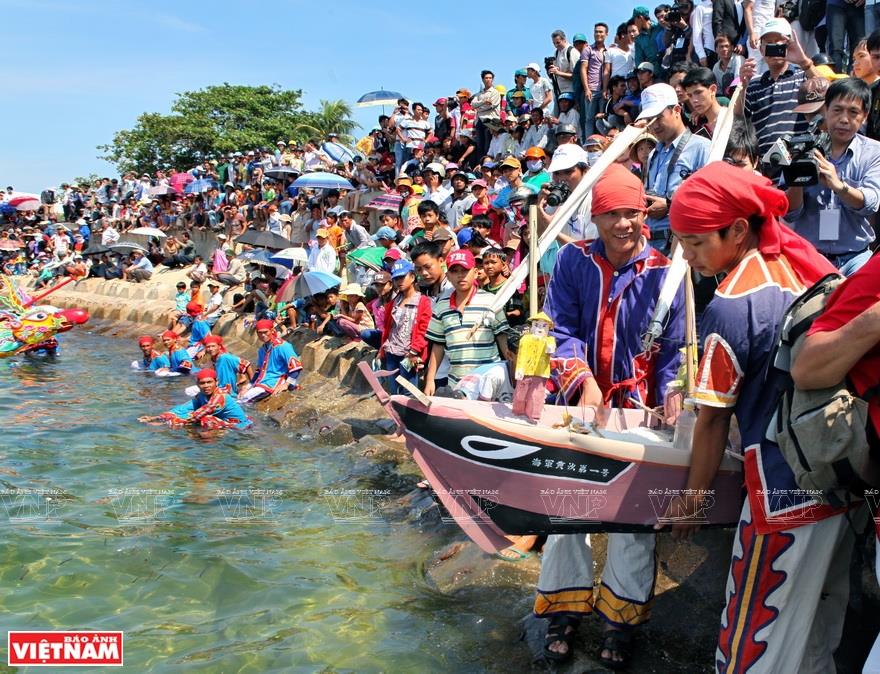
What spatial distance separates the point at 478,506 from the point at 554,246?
369 centimetres

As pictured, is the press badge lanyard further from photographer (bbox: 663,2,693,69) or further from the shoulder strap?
photographer (bbox: 663,2,693,69)

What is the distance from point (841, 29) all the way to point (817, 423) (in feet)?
25.1

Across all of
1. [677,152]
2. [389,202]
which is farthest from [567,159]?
[389,202]

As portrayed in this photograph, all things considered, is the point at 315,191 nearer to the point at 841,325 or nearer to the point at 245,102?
the point at 841,325

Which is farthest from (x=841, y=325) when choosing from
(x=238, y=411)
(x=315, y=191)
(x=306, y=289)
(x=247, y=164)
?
(x=247, y=164)

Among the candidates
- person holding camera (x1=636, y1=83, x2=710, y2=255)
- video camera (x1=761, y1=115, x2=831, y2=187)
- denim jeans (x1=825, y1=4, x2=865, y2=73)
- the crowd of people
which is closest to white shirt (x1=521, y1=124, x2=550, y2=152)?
the crowd of people

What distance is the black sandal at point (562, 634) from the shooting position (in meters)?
3.83

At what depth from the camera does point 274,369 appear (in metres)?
11.7

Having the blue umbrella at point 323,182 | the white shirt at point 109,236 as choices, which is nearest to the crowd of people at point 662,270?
the blue umbrella at point 323,182

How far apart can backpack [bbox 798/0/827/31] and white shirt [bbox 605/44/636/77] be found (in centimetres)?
325

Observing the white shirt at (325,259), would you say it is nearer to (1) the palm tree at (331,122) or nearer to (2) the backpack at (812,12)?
(2) the backpack at (812,12)

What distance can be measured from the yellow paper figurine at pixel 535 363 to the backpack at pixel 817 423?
44.6 inches

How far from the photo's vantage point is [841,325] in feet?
7.73

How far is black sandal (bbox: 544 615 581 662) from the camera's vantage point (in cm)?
383
